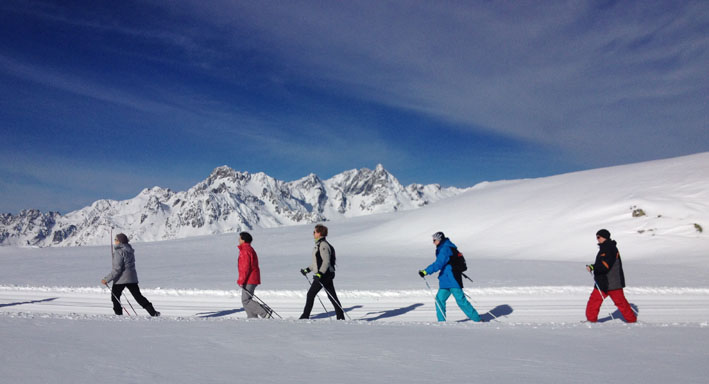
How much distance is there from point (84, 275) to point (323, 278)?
15.0m

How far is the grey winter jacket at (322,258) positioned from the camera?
8164 millimetres

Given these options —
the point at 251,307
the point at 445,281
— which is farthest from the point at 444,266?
the point at 251,307

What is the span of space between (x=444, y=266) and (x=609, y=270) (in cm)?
292

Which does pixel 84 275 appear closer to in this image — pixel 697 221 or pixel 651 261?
pixel 651 261

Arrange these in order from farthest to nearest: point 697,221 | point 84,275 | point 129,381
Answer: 1. point 697,221
2. point 84,275
3. point 129,381

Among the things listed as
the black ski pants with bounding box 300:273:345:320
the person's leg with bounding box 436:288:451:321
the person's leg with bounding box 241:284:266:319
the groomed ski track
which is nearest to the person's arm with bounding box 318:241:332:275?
the black ski pants with bounding box 300:273:345:320

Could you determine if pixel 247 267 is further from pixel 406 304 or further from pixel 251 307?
pixel 406 304

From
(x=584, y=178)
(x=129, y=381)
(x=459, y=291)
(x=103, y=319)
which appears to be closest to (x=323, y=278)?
(x=459, y=291)

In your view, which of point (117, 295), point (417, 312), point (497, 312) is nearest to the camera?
point (117, 295)

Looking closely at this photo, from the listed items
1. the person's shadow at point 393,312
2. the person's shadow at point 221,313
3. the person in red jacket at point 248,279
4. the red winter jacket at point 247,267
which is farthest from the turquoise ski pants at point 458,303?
the person's shadow at point 221,313

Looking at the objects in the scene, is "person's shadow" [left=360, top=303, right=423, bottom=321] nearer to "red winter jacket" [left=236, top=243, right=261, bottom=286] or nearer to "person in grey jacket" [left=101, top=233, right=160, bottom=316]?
"red winter jacket" [left=236, top=243, right=261, bottom=286]

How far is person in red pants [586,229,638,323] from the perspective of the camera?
761 centimetres

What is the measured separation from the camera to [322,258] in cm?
824

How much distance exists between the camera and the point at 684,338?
5.14 metres
